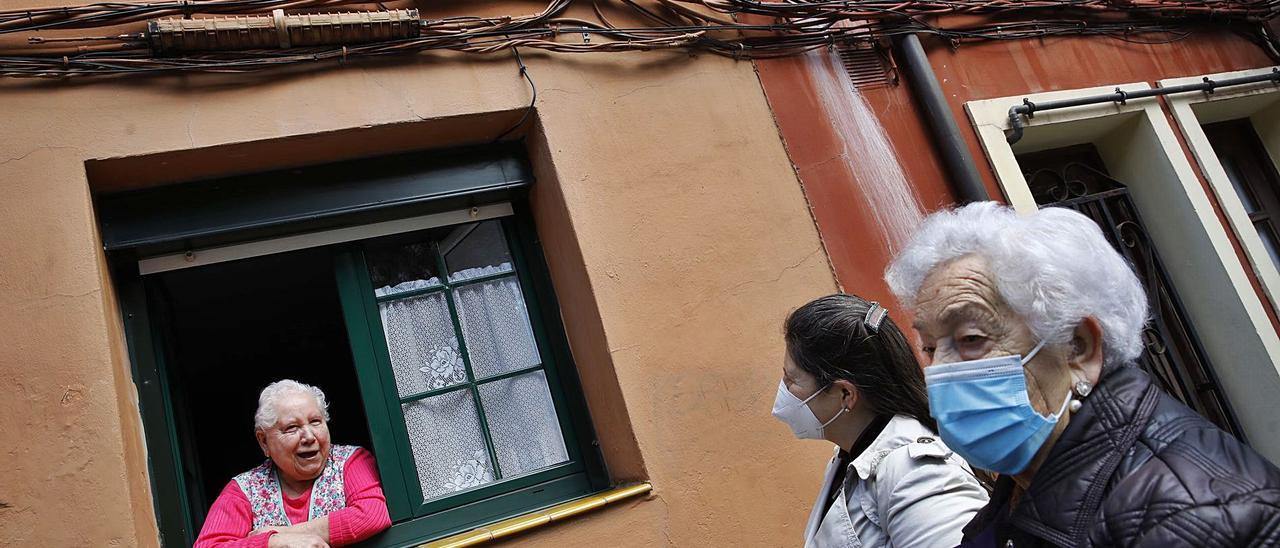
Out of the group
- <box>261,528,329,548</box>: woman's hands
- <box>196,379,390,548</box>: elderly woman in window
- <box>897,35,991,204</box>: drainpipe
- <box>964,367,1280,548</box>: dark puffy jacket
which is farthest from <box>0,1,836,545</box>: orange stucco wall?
<box>964,367,1280,548</box>: dark puffy jacket

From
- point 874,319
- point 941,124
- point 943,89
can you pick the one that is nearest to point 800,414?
point 874,319

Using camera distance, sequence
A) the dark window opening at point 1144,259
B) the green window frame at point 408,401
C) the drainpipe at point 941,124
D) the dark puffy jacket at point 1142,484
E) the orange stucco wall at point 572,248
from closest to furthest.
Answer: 1. the dark puffy jacket at point 1142,484
2. the orange stucco wall at point 572,248
3. the green window frame at point 408,401
4. the drainpipe at point 941,124
5. the dark window opening at point 1144,259

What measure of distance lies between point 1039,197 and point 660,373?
267 centimetres

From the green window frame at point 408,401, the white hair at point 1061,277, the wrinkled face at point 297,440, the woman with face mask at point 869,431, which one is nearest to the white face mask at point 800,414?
the woman with face mask at point 869,431

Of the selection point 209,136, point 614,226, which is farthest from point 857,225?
point 209,136

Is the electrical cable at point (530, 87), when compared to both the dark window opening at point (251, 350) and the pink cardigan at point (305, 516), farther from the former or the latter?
the dark window opening at point (251, 350)

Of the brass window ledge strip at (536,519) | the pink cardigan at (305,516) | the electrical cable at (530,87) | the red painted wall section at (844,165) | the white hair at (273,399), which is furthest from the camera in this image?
the red painted wall section at (844,165)

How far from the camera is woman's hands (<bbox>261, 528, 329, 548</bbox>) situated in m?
3.07

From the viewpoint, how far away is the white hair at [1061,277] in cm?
176

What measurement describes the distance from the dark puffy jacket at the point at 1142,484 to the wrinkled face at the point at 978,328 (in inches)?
3.5

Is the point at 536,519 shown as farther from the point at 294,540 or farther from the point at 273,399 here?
the point at 273,399

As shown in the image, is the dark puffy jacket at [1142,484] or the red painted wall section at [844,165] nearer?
the dark puffy jacket at [1142,484]

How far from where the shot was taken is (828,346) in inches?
98.1

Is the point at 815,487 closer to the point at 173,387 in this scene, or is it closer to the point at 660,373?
the point at 660,373
